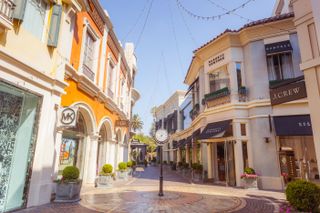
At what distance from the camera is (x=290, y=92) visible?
485 centimetres

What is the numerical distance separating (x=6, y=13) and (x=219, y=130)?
1105cm

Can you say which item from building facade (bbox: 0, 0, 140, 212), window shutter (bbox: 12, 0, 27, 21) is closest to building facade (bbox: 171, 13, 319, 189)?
building facade (bbox: 0, 0, 140, 212)

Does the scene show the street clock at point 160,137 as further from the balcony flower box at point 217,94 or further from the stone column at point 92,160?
the balcony flower box at point 217,94

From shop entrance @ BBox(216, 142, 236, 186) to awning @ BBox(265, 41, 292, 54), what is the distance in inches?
236

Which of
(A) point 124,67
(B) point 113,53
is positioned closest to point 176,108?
(A) point 124,67

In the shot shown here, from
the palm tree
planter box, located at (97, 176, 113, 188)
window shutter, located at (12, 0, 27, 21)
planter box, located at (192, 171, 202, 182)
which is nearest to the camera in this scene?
window shutter, located at (12, 0, 27, 21)

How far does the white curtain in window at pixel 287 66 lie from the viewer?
12002mm

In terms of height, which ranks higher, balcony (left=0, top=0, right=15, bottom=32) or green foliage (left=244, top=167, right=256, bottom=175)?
balcony (left=0, top=0, right=15, bottom=32)

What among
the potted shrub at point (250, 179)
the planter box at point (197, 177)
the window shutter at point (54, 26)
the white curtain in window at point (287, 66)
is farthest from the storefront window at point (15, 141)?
the white curtain in window at point (287, 66)

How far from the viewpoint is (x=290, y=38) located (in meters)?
12.0

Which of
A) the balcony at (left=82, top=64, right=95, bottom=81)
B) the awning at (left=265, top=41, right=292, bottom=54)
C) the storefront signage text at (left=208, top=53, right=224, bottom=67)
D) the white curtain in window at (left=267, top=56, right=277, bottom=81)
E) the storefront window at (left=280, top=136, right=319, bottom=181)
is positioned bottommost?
the storefront window at (left=280, top=136, right=319, bottom=181)

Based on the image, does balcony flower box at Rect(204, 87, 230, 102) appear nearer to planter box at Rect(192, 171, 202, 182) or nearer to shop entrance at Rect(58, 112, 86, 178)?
planter box at Rect(192, 171, 202, 182)

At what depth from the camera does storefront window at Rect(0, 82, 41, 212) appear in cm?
563

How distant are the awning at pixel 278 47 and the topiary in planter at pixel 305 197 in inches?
362
